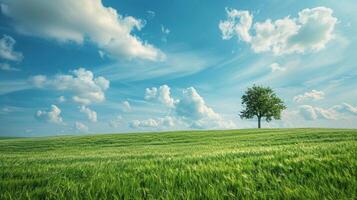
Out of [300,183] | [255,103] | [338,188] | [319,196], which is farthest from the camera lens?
[255,103]

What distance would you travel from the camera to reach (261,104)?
8231 cm

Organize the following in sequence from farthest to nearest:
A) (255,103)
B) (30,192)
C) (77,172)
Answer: (255,103) < (77,172) < (30,192)

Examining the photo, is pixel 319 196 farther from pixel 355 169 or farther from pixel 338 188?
pixel 355 169

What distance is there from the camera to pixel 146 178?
4738mm

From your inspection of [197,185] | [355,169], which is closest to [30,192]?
[197,185]

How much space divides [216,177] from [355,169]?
7.51ft

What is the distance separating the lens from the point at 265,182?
405 centimetres

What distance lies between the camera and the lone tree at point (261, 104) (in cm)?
8200

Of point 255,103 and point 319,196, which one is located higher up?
point 255,103

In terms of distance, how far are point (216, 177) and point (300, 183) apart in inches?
53.5

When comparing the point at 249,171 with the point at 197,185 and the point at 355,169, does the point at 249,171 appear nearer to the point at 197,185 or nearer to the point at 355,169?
the point at 197,185

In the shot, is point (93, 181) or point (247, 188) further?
point (93, 181)

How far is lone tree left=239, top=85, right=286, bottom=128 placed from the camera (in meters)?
82.0

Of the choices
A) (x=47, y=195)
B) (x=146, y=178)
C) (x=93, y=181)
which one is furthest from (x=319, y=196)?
(x=47, y=195)
